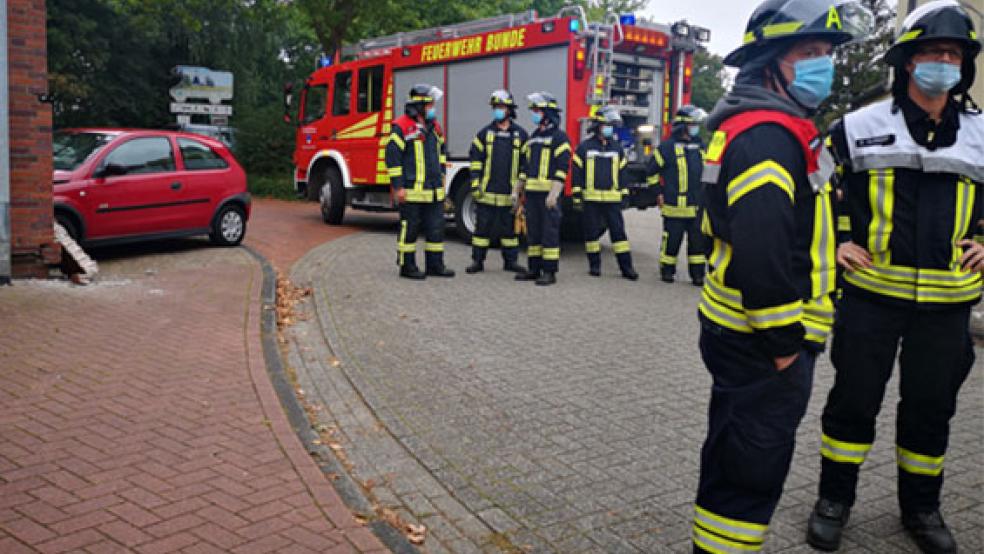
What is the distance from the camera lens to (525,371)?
6.43 meters

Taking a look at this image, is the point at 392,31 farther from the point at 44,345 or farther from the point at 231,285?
the point at 44,345

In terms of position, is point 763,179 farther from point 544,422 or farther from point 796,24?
point 544,422

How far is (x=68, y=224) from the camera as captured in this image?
34.3 ft

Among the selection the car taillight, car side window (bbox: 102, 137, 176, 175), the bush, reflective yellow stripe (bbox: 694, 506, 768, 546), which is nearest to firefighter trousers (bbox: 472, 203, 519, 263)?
the car taillight

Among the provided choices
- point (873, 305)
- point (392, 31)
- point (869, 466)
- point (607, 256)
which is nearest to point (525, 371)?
point (869, 466)

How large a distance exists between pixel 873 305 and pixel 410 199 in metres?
7.07

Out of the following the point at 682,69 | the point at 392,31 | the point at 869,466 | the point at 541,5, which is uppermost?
the point at 541,5

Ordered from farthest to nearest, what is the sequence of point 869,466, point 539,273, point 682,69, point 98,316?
point 682,69 < point 539,273 < point 98,316 < point 869,466

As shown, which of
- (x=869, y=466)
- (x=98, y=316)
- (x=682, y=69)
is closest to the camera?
(x=869, y=466)

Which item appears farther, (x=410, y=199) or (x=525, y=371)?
(x=410, y=199)

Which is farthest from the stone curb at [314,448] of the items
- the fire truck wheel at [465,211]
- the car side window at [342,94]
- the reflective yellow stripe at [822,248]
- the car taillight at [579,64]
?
the car side window at [342,94]

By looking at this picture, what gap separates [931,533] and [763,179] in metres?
1.90

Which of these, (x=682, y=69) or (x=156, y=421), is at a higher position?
(x=682, y=69)

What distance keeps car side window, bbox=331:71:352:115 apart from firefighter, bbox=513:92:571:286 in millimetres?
6266
